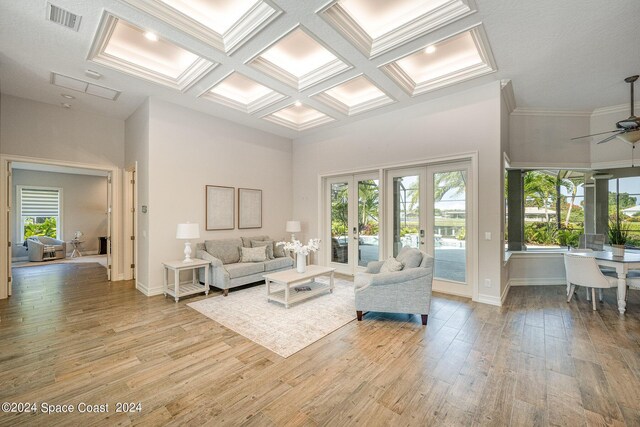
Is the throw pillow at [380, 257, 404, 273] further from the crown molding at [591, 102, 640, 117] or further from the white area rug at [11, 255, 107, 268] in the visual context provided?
the white area rug at [11, 255, 107, 268]

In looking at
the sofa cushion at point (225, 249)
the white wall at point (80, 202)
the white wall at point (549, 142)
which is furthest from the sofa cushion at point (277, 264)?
the white wall at point (80, 202)

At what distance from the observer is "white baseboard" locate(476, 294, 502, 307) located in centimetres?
412

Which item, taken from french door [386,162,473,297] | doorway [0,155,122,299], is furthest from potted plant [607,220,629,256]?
doorway [0,155,122,299]

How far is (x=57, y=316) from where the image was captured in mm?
3668

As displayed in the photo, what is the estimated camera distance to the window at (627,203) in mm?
5219

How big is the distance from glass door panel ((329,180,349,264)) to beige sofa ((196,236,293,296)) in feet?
3.97

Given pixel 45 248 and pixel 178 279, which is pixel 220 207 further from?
pixel 45 248

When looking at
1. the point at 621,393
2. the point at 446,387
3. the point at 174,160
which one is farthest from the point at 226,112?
the point at 621,393

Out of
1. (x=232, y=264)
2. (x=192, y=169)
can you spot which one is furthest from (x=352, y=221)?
(x=192, y=169)

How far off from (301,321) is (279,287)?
150 centimetres

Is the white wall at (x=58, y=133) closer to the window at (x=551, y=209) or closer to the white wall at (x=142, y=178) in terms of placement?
the white wall at (x=142, y=178)

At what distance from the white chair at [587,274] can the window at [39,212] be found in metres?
13.6

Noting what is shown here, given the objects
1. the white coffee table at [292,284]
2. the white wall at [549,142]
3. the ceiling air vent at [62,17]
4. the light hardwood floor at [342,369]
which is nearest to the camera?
the light hardwood floor at [342,369]

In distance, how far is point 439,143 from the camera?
184 inches
